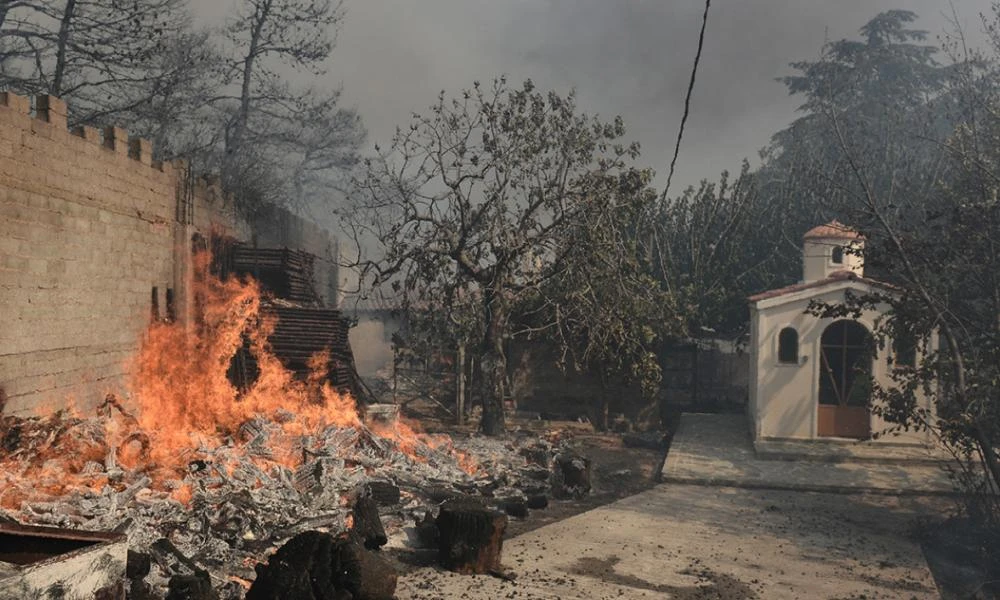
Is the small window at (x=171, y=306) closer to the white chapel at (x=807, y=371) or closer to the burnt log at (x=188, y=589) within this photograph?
the burnt log at (x=188, y=589)

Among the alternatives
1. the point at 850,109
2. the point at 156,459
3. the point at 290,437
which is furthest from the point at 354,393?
the point at 850,109

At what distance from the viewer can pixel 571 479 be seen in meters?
13.8

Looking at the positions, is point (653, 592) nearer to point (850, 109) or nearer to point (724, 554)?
point (724, 554)

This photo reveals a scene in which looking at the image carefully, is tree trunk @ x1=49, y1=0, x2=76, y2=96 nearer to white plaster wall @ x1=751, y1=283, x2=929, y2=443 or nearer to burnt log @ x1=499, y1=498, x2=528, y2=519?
burnt log @ x1=499, y1=498, x2=528, y2=519

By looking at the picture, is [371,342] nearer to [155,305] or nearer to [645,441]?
[645,441]

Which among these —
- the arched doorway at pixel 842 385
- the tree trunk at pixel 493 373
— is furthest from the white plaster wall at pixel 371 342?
the arched doorway at pixel 842 385

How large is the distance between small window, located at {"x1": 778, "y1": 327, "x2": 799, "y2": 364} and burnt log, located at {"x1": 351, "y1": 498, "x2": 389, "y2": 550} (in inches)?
415

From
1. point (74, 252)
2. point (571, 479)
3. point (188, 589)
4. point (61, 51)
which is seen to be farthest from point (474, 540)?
point (61, 51)

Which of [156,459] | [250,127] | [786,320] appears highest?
[250,127]

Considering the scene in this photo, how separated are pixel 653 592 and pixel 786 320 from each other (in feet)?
32.1

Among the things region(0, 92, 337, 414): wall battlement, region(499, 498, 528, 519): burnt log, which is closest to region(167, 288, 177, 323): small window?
region(0, 92, 337, 414): wall battlement

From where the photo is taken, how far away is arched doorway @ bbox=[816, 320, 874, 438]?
16.4 meters

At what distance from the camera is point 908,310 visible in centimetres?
1045

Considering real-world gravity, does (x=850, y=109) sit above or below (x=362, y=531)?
above
